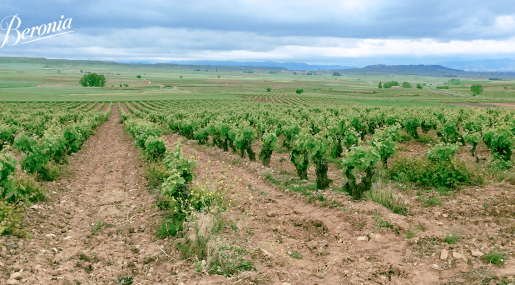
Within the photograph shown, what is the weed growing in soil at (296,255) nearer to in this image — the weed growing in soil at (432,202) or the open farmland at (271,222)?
the open farmland at (271,222)

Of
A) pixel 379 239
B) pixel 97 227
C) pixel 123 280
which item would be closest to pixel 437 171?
pixel 379 239

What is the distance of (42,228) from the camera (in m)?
8.34

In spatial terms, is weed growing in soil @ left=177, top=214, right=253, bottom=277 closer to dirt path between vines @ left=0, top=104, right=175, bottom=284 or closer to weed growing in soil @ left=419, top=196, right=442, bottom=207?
dirt path between vines @ left=0, top=104, right=175, bottom=284

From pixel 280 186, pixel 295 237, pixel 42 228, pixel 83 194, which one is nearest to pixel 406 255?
pixel 295 237

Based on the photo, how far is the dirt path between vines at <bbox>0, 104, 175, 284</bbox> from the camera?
6426 mm

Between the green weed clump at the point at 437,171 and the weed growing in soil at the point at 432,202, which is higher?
the green weed clump at the point at 437,171

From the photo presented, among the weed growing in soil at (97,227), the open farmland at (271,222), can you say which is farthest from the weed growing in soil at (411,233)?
the weed growing in soil at (97,227)

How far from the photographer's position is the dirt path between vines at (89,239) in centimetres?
643

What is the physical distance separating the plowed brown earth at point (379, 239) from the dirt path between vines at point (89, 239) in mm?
2520

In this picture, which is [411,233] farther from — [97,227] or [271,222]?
[97,227]

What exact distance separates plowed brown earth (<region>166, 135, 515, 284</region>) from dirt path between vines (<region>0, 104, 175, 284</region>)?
2520mm

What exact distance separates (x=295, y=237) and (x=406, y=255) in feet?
8.21

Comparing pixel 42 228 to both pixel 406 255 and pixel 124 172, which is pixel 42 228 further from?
pixel 406 255

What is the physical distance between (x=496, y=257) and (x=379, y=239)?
7.24 feet
